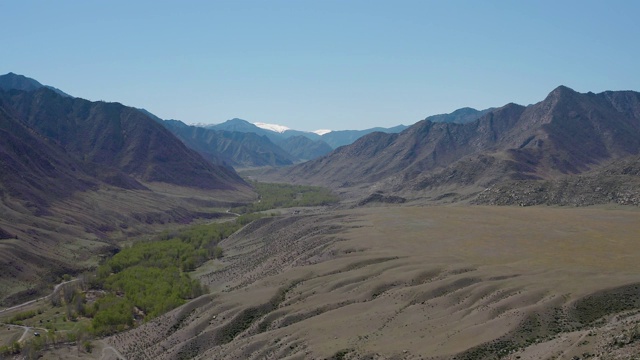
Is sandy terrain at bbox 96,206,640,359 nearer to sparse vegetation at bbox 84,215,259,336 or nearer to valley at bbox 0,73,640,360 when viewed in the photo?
valley at bbox 0,73,640,360

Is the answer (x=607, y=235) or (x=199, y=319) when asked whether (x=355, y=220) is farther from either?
(x=199, y=319)

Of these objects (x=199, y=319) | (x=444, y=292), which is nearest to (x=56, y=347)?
(x=199, y=319)

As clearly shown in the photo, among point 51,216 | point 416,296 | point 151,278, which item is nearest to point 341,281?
point 416,296

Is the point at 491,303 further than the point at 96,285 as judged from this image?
No

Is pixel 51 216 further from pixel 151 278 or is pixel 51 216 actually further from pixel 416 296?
pixel 416 296

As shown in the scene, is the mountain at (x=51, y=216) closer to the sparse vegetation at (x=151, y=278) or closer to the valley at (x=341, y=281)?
the valley at (x=341, y=281)

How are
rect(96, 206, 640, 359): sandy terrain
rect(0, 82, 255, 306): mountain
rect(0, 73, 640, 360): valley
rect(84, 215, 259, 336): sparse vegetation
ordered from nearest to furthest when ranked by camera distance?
rect(96, 206, 640, 359): sandy terrain, rect(0, 73, 640, 360): valley, rect(84, 215, 259, 336): sparse vegetation, rect(0, 82, 255, 306): mountain

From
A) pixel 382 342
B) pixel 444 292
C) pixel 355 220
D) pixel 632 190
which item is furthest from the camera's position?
pixel 632 190

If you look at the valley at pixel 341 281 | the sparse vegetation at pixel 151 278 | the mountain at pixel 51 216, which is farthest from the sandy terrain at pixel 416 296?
the mountain at pixel 51 216

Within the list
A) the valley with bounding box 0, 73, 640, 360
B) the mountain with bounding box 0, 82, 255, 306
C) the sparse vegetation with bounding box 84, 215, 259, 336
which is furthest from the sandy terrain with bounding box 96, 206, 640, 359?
the mountain with bounding box 0, 82, 255, 306
